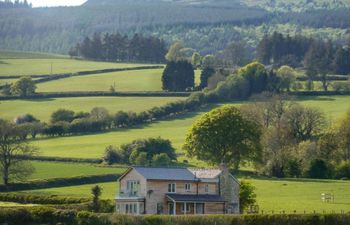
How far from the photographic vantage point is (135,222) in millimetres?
69688

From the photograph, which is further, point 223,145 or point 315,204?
point 223,145

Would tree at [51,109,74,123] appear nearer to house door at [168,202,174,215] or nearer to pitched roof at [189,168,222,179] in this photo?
pitched roof at [189,168,222,179]

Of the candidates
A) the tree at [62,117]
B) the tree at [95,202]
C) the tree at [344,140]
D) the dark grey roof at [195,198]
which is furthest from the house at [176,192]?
the tree at [62,117]

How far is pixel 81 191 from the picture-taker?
9294 cm

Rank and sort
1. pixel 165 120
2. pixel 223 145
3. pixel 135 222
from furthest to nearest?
pixel 165 120
pixel 223 145
pixel 135 222

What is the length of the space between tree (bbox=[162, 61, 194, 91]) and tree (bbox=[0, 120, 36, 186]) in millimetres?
69439

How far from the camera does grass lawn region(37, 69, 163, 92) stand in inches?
6836

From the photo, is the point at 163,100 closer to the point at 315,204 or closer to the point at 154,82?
the point at 154,82

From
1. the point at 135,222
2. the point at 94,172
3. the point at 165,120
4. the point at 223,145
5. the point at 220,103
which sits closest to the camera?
the point at 135,222

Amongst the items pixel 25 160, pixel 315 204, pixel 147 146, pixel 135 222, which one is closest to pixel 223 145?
pixel 147 146

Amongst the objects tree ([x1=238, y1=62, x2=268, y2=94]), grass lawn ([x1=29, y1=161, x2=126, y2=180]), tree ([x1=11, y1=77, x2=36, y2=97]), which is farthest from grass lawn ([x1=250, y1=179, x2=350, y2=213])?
tree ([x1=11, y1=77, x2=36, y2=97])

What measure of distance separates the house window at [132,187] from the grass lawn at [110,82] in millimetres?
90374

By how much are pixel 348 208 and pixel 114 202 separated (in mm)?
17927

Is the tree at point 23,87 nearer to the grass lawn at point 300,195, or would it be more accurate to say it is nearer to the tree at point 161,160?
the tree at point 161,160
